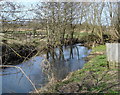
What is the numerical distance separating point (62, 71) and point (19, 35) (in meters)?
5.67

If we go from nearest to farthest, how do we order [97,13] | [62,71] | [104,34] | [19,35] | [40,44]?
1. [19,35]
2. [40,44]
3. [62,71]
4. [97,13]
5. [104,34]

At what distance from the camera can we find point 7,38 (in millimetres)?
2754

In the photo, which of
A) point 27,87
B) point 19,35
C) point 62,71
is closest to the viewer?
point 19,35

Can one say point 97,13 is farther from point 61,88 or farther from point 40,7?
point 40,7

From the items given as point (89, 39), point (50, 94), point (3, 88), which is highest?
point (50, 94)

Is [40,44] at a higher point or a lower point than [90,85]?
higher

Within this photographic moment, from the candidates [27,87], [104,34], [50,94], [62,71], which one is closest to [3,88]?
[27,87]

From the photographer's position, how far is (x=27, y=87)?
6.27m

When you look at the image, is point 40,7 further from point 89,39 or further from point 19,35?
point 89,39

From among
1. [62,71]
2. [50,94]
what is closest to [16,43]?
[50,94]

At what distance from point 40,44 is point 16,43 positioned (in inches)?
22.4

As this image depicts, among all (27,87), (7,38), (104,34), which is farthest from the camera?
(104,34)

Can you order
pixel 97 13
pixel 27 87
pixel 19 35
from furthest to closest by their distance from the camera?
1. pixel 97 13
2. pixel 27 87
3. pixel 19 35

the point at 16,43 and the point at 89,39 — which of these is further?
the point at 89,39
